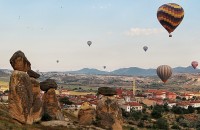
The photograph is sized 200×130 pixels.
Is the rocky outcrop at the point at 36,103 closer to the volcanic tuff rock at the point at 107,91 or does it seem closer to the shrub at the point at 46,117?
the shrub at the point at 46,117

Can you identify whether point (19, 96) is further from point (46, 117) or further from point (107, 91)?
point (107, 91)

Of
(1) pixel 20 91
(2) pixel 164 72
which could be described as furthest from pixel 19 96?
(2) pixel 164 72

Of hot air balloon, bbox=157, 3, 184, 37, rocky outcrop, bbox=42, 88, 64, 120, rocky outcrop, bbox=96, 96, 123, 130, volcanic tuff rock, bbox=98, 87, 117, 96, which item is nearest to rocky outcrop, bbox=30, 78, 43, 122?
rocky outcrop, bbox=42, 88, 64, 120

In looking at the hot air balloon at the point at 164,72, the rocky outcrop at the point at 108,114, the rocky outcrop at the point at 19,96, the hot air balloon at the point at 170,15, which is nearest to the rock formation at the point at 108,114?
the rocky outcrop at the point at 108,114

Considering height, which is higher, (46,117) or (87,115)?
(46,117)

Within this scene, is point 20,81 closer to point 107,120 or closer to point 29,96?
point 29,96
